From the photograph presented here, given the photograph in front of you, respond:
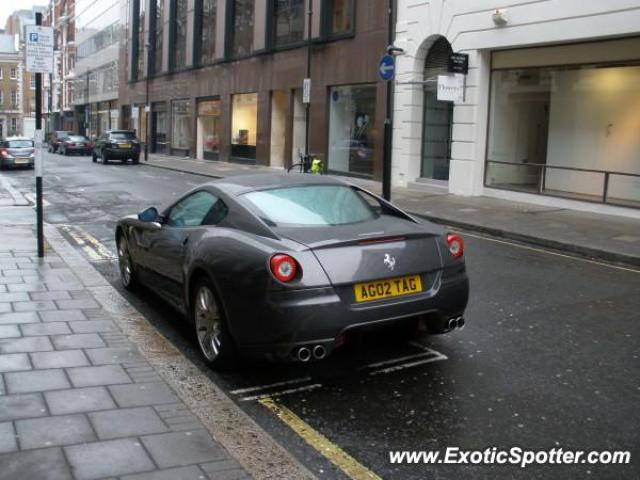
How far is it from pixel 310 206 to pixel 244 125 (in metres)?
28.9

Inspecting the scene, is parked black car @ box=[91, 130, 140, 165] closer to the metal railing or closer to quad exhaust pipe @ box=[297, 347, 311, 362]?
the metal railing

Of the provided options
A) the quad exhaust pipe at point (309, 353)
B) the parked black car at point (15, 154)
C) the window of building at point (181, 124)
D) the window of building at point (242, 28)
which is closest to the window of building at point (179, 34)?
the window of building at point (181, 124)

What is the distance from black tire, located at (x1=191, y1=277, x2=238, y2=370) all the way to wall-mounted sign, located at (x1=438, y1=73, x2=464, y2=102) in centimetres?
1397

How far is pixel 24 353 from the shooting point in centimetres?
520

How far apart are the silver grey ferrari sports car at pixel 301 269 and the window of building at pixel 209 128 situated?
31.1m

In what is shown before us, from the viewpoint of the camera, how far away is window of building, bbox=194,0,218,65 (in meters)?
37.0

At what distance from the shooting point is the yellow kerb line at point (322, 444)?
3.57 meters

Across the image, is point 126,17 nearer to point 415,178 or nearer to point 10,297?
point 415,178

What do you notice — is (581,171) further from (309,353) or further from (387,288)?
(309,353)

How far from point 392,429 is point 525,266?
5.82 m

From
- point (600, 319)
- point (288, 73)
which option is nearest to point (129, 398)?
point (600, 319)

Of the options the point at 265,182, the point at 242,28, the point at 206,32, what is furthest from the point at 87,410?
the point at 206,32

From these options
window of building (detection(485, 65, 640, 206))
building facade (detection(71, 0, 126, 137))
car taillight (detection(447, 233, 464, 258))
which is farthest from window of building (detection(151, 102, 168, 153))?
car taillight (detection(447, 233, 464, 258))

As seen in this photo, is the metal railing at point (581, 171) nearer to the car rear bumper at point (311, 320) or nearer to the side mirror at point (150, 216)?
the side mirror at point (150, 216)
